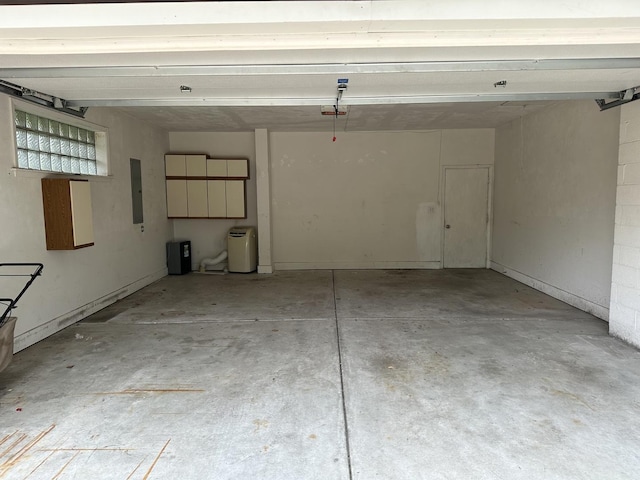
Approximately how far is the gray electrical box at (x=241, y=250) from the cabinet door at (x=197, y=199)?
26.5 inches

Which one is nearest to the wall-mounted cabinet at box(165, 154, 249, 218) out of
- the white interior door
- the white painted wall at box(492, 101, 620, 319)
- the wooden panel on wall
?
the wooden panel on wall

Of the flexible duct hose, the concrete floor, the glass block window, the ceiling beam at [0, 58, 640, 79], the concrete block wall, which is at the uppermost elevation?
the ceiling beam at [0, 58, 640, 79]

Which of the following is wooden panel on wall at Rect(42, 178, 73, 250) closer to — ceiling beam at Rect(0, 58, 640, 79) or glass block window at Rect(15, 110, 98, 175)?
glass block window at Rect(15, 110, 98, 175)

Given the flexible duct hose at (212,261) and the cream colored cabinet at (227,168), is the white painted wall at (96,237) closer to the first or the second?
the flexible duct hose at (212,261)

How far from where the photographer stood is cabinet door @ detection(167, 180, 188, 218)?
7270 mm

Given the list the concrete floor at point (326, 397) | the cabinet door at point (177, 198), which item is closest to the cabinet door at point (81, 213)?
the concrete floor at point (326, 397)

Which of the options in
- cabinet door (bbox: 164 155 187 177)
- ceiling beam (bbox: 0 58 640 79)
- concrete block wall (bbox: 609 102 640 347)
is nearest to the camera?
ceiling beam (bbox: 0 58 640 79)

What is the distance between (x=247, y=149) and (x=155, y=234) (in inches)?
93.9

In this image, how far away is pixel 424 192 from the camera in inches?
299

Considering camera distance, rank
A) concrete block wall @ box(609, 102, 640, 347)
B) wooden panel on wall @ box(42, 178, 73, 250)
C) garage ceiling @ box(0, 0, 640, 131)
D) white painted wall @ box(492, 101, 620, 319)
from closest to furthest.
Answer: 1. garage ceiling @ box(0, 0, 640, 131)
2. concrete block wall @ box(609, 102, 640, 347)
3. wooden panel on wall @ box(42, 178, 73, 250)
4. white painted wall @ box(492, 101, 620, 319)

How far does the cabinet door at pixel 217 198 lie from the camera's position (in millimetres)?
7305

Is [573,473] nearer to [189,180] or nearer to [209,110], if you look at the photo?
[209,110]

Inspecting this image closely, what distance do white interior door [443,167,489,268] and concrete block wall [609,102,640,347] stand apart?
12.3ft

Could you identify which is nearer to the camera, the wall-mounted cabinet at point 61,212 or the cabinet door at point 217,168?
the wall-mounted cabinet at point 61,212
